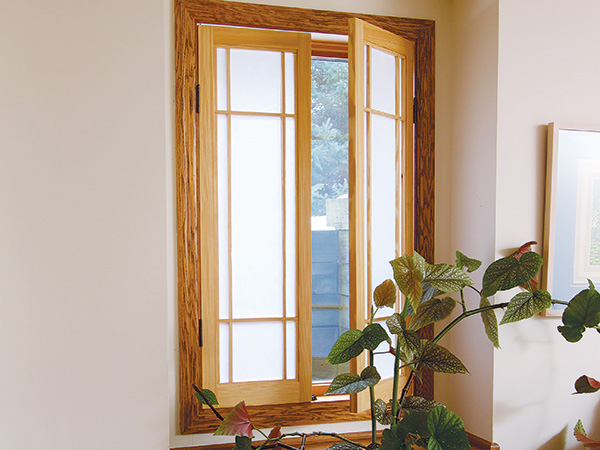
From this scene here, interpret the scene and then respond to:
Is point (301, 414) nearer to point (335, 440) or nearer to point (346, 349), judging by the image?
point (335, 440)

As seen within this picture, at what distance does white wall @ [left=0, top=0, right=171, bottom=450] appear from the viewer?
152 cm

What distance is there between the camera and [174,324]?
1.84 metres

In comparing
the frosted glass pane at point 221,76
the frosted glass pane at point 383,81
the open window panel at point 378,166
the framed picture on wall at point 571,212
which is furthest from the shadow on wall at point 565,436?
the frosted glass pane at point 221,76

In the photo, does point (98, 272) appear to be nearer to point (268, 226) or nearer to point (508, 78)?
point (268, 226)

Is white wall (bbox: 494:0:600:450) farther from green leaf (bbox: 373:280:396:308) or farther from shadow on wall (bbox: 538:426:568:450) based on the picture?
green leaf (bbox: 373:280:396:308)

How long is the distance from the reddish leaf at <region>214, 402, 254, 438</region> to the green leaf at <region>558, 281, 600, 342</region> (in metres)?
Result: 0.69

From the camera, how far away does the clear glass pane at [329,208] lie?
11.3ft

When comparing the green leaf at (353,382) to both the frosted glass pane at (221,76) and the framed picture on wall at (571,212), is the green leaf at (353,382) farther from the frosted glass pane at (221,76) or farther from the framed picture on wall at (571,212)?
the frosted glass pane at (221,76)

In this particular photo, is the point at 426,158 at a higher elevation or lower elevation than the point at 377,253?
higher

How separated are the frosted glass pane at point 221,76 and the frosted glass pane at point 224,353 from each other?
0.94 metres

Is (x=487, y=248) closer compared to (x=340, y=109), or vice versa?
(x=487, y=248)

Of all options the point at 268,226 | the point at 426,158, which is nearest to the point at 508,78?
the point at 426,158

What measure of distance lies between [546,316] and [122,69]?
178cm

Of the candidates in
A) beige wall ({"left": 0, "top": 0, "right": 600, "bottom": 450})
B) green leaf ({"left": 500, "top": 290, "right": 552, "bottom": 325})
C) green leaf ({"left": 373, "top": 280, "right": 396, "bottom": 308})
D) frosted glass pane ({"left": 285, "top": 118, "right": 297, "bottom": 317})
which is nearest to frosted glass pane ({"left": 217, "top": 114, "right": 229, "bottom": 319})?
frosted glass pane ({"left": 285, "top": 118, "right": 297, "bottom": 317})
